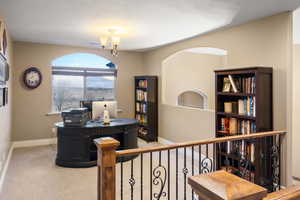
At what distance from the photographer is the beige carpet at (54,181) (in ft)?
9.94

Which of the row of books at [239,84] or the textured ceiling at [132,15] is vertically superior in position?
the textured ceiling at [132,15]

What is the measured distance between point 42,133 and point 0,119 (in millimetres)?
2514

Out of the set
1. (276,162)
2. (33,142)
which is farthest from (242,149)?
(33,142)

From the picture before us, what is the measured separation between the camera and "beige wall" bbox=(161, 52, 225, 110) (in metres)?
6.14

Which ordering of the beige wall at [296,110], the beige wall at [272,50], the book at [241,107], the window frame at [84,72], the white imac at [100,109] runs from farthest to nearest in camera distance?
the window frame at [84,72]
the white imac at [100,109]
the beige wall at [296,110]
the book at [241,107]
the beige wall at [272,50]

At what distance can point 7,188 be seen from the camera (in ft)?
10.5

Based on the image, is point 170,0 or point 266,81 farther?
point 266,81

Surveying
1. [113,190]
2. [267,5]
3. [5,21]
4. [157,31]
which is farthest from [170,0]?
[5,21]

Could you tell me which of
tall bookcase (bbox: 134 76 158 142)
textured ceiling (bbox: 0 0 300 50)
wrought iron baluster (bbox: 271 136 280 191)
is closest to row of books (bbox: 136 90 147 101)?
tall bookcase (bbox: 134 76 158 142)

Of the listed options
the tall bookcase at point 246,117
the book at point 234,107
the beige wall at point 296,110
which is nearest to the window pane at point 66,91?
the tall bookcase at point 246,117

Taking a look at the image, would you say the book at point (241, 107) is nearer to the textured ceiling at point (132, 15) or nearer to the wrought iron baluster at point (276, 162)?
the wrought iron baluster at point (276, 162)

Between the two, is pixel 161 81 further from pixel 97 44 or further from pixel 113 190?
pixel 113 190

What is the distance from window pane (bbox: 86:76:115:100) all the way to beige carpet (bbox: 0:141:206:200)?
2.19m

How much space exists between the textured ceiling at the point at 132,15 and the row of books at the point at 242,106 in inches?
48.0
